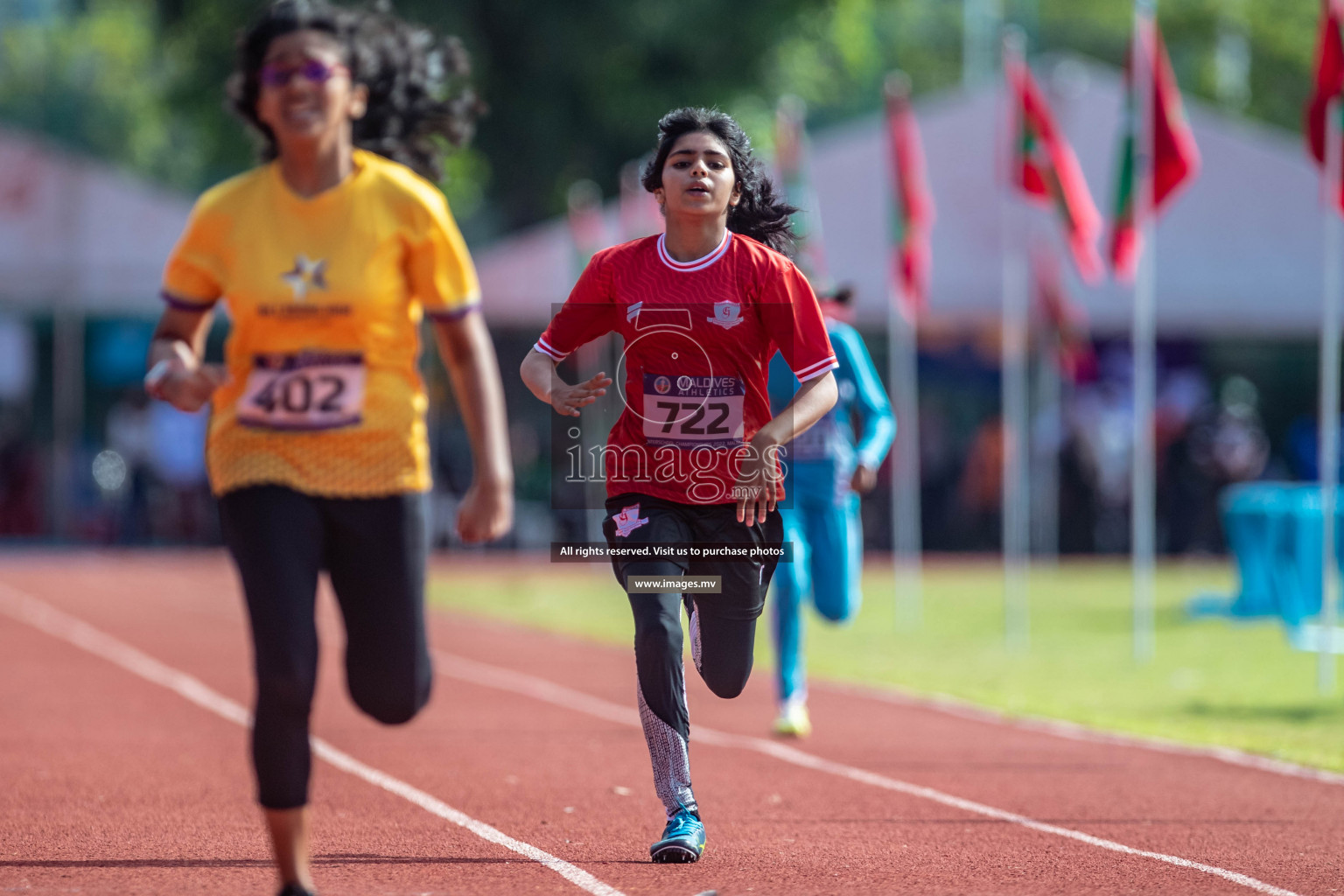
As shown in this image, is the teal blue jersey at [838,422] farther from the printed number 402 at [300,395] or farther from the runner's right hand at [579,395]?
the printed number 402 at [300,395]

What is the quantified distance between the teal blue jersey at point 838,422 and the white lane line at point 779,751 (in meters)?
1.31

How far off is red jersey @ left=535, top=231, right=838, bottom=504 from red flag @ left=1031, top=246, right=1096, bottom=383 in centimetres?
1862

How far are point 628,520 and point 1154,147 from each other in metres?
10.2

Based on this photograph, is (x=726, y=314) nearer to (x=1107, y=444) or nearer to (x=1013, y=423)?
(x=1013, y=423)

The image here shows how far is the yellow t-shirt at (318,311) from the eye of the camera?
16.1 feet

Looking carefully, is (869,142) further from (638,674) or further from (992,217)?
(638,674)

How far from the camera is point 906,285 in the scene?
713 inches

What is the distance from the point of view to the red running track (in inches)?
232

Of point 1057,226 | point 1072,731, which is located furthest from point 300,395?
point 1057,226

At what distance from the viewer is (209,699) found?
11.5m

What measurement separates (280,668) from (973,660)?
412 inches

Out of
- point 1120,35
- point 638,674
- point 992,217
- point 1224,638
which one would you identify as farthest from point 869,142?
point 1120,35

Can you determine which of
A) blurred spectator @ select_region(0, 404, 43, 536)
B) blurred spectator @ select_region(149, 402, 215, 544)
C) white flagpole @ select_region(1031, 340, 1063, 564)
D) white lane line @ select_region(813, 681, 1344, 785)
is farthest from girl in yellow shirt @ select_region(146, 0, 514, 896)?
blurred spectator @ select_region(0, 404, 43, 536)

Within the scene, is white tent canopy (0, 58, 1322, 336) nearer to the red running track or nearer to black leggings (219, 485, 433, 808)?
the red running track
